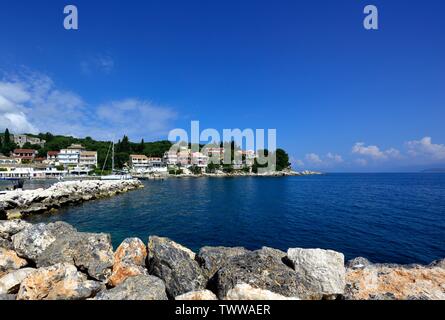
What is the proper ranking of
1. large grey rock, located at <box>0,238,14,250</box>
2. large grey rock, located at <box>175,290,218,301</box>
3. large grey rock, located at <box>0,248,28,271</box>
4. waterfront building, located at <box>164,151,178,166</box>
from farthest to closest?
waterfront building, located at <box>164,151,178,166</box>
large grey rock, located at <box>0,238,14,250</box>
large grey rock, located at <box>0,248,28,271</box>
large grey rock, located at <box>175,290,218,301</box>

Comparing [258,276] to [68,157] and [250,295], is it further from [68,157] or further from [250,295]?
[68,157]

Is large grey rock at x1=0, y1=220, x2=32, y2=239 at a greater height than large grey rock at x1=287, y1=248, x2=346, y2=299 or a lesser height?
lesser

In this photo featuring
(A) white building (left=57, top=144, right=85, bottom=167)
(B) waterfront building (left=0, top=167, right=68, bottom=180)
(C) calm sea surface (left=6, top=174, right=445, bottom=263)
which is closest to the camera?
(C) calm sea surface (left=6, top=174, right=445, bottom=263)

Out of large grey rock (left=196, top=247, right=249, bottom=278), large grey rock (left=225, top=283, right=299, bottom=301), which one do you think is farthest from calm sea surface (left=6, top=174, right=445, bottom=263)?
large grey rock (left=225, top=283, right=299, bottom=301)

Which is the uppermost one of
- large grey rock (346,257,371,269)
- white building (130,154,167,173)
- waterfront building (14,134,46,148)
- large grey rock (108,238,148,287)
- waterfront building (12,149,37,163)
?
waterfront building (14,134,46,148)

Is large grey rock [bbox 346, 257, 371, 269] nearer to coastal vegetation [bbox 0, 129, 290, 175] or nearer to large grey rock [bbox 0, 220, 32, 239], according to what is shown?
large grey rock [bbox 0, 220, 32, 239]

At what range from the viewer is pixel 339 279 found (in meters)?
5.37

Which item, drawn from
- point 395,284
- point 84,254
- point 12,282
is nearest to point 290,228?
point 395,284

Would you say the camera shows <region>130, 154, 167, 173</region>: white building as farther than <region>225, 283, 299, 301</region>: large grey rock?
Yes

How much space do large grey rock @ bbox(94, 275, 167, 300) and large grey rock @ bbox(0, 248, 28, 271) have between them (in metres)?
4.91

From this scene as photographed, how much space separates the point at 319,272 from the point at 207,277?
10.1ft

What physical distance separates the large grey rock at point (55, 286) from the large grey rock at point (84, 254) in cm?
86

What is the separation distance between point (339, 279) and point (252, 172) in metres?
144

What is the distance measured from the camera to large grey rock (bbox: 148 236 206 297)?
6.00 metres
